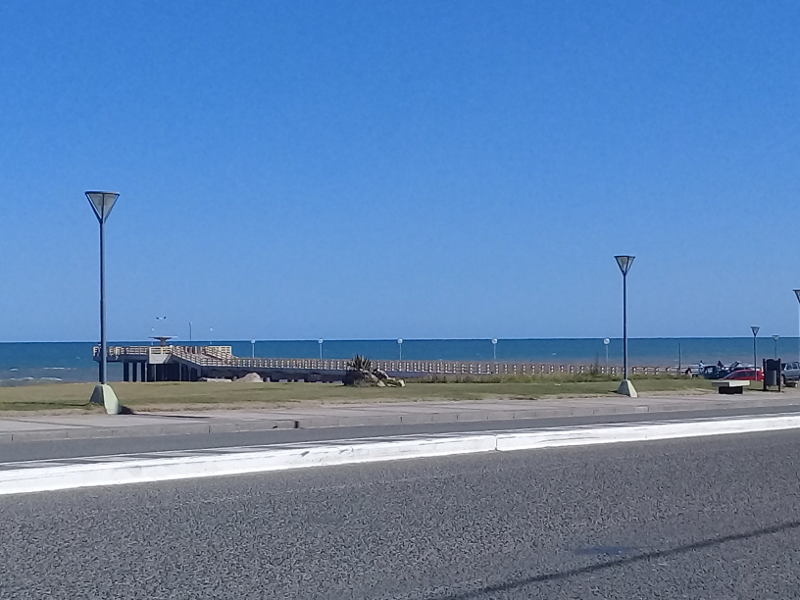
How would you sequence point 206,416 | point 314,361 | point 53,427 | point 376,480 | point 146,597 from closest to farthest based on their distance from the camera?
point 146,597
point 376,480
point 53,427
point 206,416
point 314,361

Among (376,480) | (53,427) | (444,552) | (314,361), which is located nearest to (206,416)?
(53,427)

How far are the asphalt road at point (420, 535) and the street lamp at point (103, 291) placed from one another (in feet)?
37.0

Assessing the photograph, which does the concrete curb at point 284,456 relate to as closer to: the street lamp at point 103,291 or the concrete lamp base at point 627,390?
the street lamp at point 103,291

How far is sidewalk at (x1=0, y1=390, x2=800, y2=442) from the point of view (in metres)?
19.4

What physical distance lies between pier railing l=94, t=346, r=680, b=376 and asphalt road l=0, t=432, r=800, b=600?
4282 cm

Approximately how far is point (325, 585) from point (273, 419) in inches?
579

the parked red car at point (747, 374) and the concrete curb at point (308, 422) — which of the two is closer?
the concrete curb at point (308, 422)

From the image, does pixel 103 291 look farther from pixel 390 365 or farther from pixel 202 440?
pixel 390 365

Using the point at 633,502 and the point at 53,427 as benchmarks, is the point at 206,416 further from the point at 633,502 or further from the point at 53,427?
the point at 633,502

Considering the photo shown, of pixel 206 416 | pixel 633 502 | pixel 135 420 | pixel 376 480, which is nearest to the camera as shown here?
pixel 633 502

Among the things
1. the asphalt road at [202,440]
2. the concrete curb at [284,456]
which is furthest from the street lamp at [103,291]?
the concrete curb at [284,456]

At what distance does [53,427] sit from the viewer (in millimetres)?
19250

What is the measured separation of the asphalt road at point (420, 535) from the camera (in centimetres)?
754

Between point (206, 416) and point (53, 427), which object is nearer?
point (53, 427)
